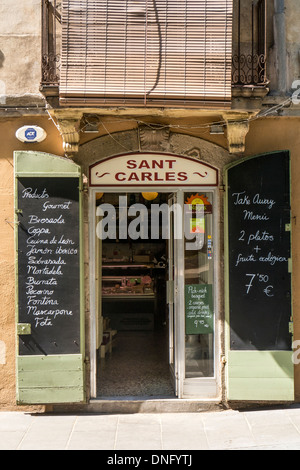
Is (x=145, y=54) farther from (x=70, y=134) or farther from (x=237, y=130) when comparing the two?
(x=237, y=130)

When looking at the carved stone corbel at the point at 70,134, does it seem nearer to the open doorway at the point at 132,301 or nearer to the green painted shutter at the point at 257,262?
the open doorway at the point at 132,301

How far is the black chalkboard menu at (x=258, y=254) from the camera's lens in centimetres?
664

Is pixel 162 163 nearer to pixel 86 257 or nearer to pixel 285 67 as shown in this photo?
pixel 86 257

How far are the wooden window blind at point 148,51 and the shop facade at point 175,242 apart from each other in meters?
0.23

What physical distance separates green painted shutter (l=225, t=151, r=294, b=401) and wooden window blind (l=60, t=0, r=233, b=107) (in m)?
1.19

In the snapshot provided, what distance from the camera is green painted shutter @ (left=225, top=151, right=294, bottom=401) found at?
21.8ft

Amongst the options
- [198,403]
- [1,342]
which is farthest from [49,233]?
[198,403]

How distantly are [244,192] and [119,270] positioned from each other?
438 centimetres

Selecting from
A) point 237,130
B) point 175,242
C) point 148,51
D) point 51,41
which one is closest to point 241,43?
point 237,130

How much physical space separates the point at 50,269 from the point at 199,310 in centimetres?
217

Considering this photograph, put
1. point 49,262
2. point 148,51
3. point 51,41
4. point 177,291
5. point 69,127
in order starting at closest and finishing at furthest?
point 148,51 < point 69,127 < point 49,262 < point 51,41 < point 177,291

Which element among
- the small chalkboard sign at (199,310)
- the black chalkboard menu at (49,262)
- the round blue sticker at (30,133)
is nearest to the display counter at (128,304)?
the small chalkboard sign at (199,310)

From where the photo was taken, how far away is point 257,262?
667 cm

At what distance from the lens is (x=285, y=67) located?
22.3 feet
